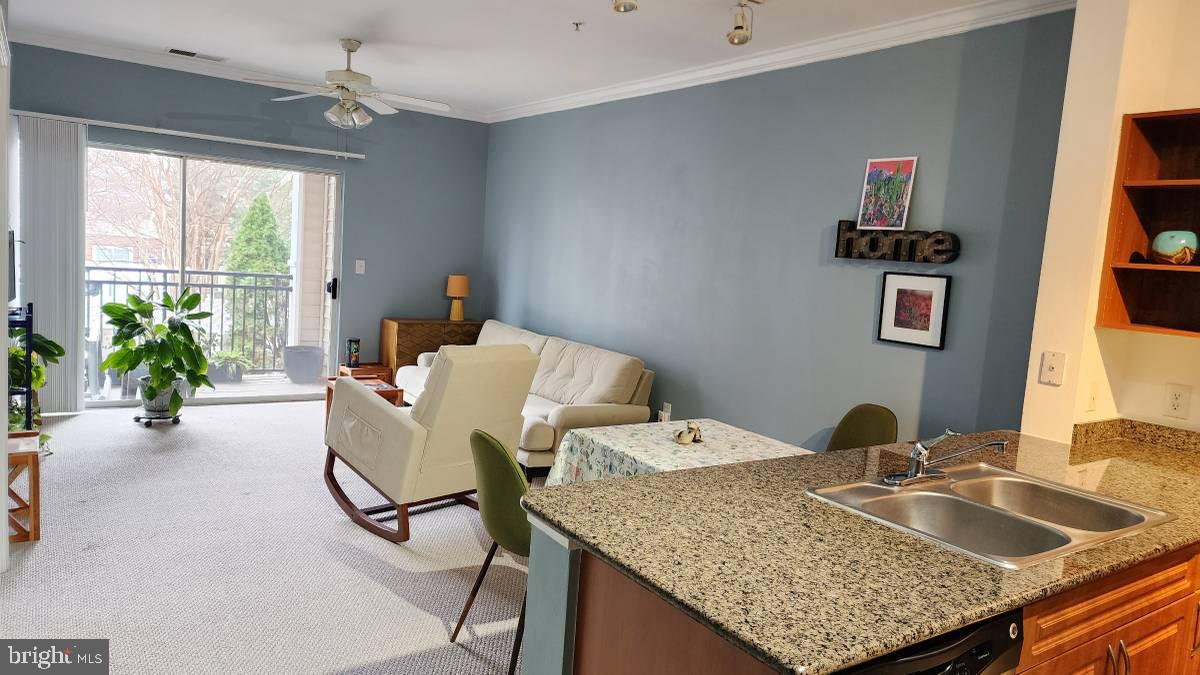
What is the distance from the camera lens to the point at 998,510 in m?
1.86

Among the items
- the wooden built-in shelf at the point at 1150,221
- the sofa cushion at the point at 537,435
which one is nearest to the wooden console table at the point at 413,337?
the sofa cushion at the point at 537,435

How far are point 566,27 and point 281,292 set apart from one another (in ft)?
12.3

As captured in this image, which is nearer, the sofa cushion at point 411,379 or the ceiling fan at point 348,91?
the ceiling fan at point 348,91

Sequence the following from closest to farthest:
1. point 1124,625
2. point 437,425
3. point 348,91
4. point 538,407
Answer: point 1124,625
point 437,425
point 348,91
point 538,407

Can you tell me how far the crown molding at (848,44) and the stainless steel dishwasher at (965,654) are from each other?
2725mm

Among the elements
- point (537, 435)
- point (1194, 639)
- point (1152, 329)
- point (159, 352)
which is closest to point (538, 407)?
point (537, 435)

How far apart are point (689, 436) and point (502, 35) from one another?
2.65m

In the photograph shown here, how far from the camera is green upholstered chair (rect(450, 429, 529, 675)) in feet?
7.73

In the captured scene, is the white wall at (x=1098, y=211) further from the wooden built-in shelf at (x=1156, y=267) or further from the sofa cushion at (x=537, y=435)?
the sofa cushion at (x=537, y=435)

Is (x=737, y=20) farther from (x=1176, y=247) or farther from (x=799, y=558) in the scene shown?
(x=799, y=558)

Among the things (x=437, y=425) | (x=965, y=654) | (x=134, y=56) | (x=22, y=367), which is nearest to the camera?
(x=965, y=654)

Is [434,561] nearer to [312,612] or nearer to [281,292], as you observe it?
[312,612]

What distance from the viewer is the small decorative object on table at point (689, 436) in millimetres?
2836

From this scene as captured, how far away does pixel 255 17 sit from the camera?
4285mm
